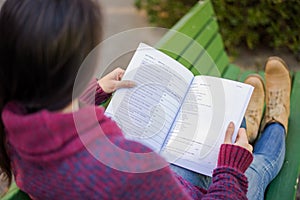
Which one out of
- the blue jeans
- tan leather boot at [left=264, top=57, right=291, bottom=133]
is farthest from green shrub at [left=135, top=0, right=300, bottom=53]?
the blue jeans

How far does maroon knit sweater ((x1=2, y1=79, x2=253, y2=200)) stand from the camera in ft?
2.70

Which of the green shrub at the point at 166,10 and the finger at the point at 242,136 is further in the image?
the green shrub at the point at 166,10

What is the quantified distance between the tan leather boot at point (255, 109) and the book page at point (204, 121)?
280mm

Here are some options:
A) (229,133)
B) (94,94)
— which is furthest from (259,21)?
(94,94)

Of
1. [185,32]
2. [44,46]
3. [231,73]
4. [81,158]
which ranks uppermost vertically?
[44,46]

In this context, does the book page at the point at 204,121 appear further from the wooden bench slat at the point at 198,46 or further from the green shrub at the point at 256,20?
the green shrub at the point at 256,20

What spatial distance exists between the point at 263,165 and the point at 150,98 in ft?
1.61

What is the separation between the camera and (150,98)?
1355 mm

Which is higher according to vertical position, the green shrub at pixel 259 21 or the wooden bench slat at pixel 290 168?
the wooden bench slat at pixel 290 168

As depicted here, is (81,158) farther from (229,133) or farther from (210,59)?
(210,59)

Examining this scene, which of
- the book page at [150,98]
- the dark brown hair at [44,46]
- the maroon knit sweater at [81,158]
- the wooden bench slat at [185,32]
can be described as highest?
the dark brown hair at [44,46]

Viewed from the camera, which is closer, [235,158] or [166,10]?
[235,158]

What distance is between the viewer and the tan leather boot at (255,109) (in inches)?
67.9

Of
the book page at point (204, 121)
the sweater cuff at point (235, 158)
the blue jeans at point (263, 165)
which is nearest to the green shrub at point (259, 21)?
the blue jeans at point (263, 165)
